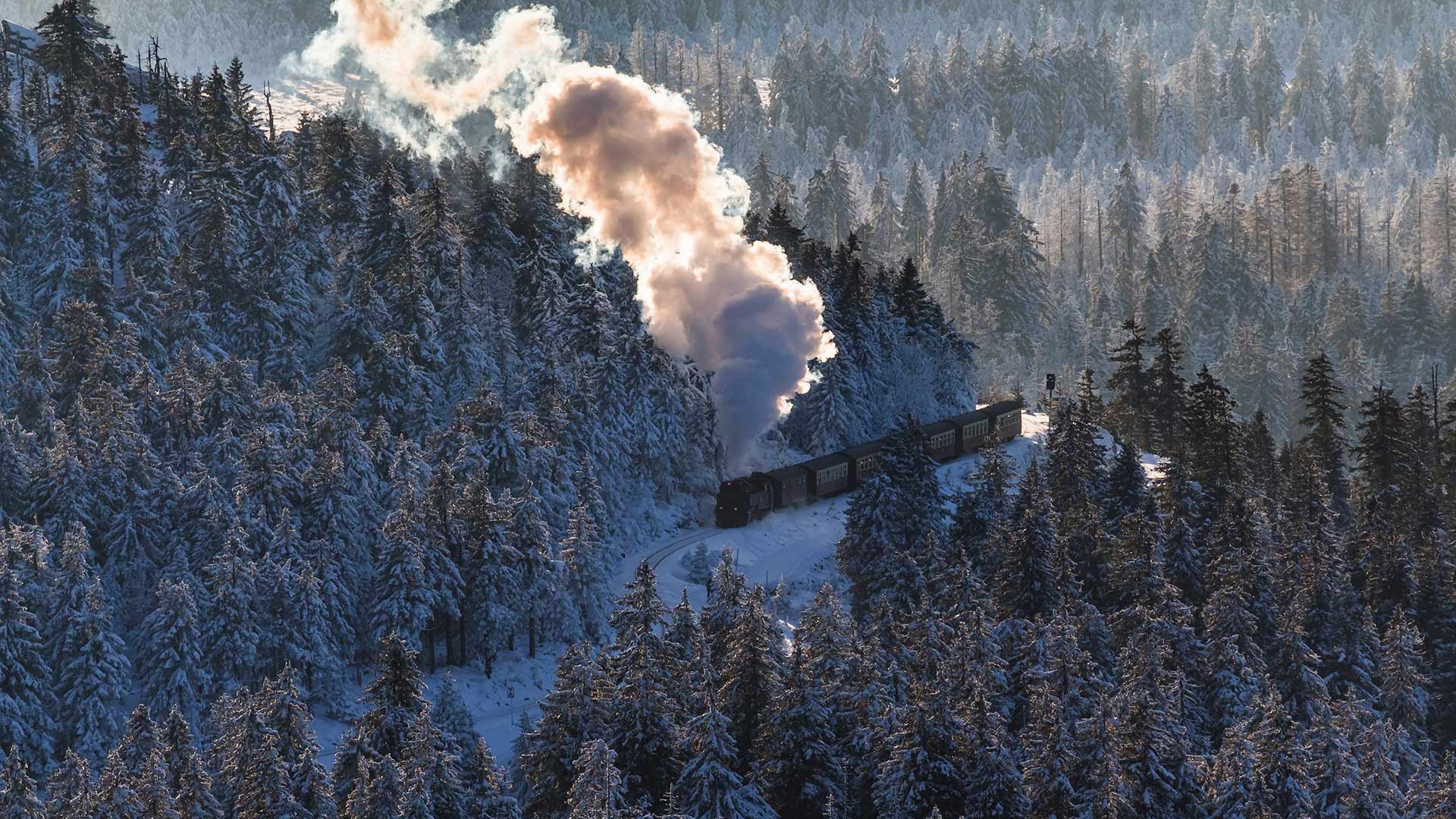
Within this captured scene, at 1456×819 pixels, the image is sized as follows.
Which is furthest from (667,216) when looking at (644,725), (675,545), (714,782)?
(714,782)

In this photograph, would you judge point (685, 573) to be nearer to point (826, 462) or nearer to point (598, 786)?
point (826, 462)

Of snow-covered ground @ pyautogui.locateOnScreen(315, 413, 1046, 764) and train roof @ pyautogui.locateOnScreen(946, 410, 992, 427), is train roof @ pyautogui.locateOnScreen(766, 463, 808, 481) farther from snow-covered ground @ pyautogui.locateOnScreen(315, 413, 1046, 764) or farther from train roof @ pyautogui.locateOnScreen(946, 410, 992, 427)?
train roof @ pyautogui.locateOnScreen(946, 410, 992, 427)

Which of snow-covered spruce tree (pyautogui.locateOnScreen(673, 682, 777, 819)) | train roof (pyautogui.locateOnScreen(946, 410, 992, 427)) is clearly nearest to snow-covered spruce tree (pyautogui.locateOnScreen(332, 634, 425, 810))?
snow-covered spruce tree (pyautogui.locateOnScreen(673, 682, 777, 819))

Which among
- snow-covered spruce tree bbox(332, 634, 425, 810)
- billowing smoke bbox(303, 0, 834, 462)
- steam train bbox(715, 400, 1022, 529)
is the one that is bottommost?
snow-covered spruce tree bbox(332, 634, 425, 810)

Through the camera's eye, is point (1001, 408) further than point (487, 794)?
Yes

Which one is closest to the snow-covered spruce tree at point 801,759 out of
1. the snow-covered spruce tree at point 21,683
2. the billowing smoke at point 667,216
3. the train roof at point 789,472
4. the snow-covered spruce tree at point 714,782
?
the snow-covered spruce tree at point 714,782

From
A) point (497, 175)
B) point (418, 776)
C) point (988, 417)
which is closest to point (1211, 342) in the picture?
point (988, 417)
